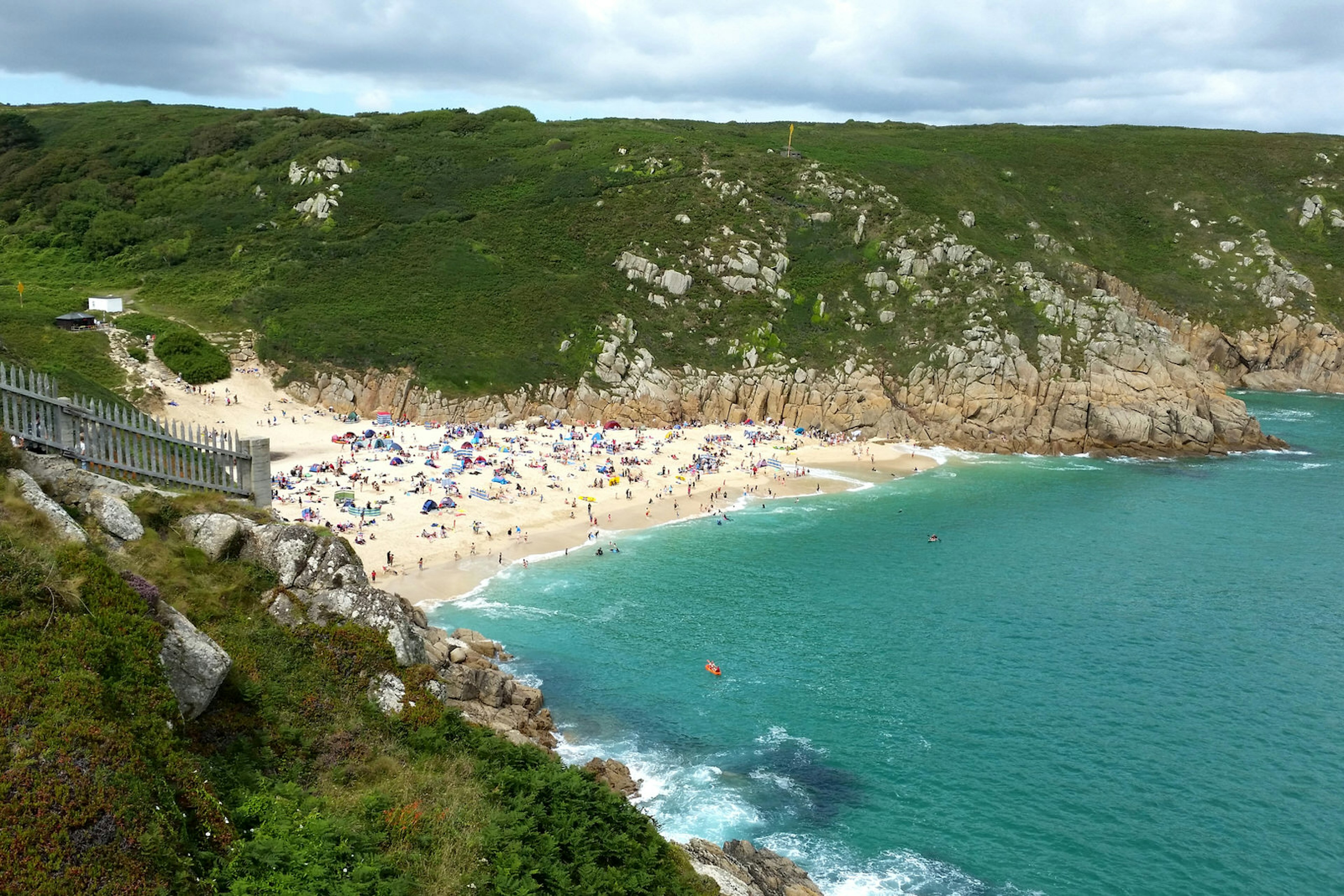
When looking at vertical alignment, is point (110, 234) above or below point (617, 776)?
above

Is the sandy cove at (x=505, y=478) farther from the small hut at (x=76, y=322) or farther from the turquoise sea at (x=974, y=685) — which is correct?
the small hut at (x=76, y=322)

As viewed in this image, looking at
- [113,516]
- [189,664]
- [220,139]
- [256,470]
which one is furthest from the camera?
[220,139]

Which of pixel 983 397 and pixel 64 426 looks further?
pixel 983 397

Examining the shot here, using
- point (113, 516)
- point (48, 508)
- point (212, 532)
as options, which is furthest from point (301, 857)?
point (212, 532)

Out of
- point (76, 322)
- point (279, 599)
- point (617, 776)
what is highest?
point (76, 322)

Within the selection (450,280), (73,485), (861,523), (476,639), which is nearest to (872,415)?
(861,523)

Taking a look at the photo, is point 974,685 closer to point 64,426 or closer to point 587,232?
point 64,426

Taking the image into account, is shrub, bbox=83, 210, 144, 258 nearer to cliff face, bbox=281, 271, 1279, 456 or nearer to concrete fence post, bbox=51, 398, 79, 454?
cliff face, bbox=281, 271, 1279, 456
